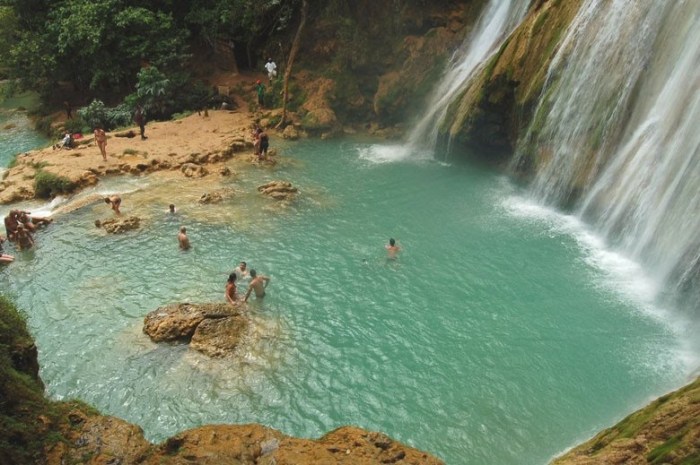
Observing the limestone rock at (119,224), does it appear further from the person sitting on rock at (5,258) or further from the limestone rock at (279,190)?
the limestone rock at (279,190)

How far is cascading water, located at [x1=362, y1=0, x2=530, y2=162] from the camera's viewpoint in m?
21.9

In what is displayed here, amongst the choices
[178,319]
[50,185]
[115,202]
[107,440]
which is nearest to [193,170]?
[115,202]

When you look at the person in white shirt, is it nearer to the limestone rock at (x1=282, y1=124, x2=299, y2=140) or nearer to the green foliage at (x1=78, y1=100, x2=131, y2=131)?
the limestone rock at (x1=282, y1=124, x2=299, y2=140)

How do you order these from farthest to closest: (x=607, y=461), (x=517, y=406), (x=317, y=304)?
1. (x=317, y=304)
2. (x=517, y=406)
3. (x=607, y=461)

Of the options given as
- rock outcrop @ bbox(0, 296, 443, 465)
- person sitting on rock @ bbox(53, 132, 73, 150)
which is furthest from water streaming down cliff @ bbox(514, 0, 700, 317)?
person sitting on rock @ bbox(53, 132, 73, 150)

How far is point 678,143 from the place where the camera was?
1316 cm

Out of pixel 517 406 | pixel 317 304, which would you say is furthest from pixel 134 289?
pixel 517 406

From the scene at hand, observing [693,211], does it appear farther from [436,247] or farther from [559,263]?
[436,247]

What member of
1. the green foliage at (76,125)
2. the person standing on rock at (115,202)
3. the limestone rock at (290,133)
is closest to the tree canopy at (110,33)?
the green foliage at (76,125)

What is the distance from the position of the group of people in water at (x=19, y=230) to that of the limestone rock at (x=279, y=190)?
7.27 metres

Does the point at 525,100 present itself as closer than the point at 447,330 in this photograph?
No

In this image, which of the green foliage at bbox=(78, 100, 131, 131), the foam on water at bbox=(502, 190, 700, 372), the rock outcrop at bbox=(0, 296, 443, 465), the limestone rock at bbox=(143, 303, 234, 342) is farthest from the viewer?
the green foliage at bbox=(78, 100, 131, 131)

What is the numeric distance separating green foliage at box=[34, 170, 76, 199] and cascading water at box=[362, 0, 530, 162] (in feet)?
38.2

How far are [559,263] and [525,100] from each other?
7065mm
